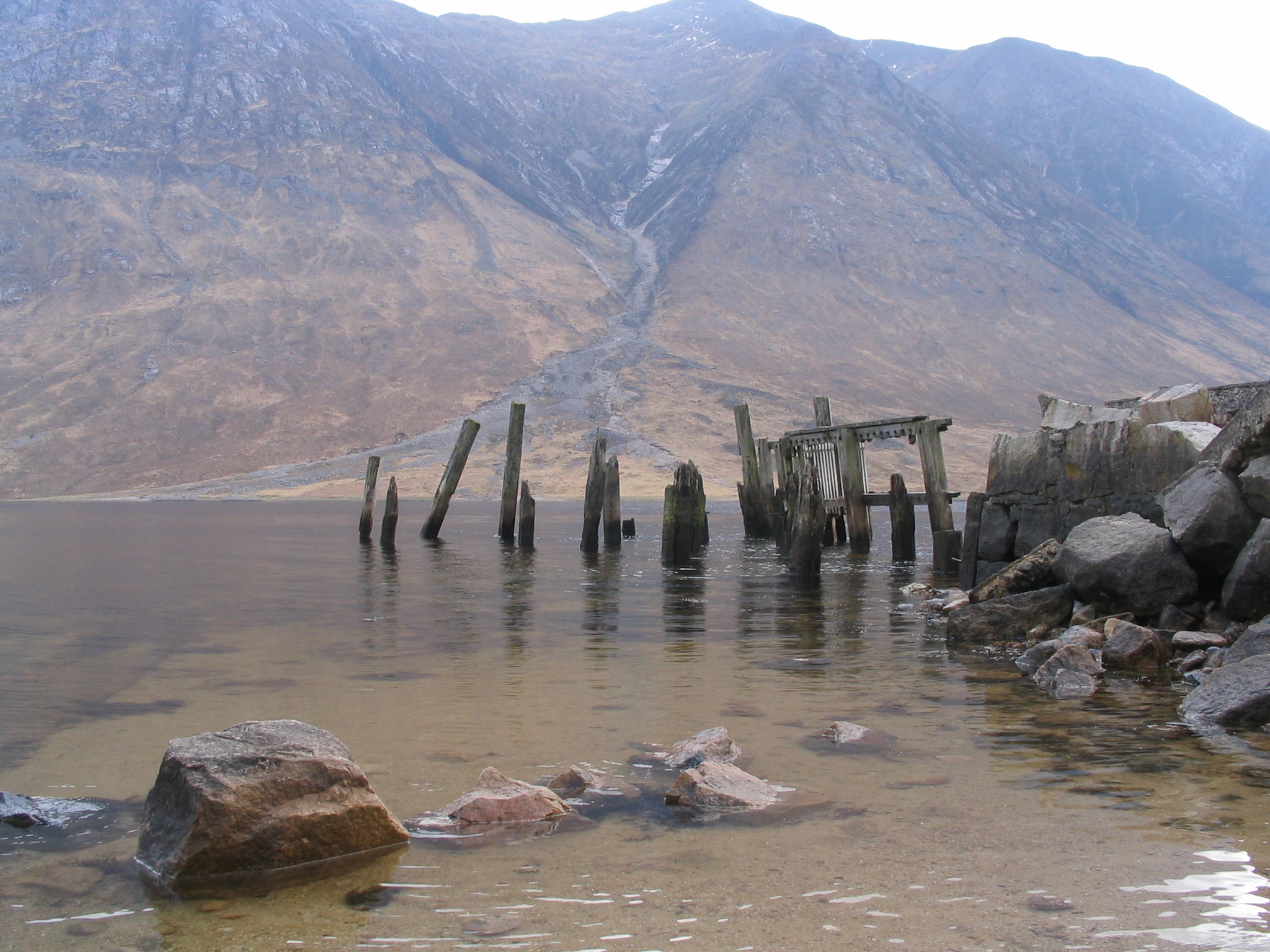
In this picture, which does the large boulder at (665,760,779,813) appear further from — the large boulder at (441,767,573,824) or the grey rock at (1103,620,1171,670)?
the grey rock at (1103,620,1171,670)

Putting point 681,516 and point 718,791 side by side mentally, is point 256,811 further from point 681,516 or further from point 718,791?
point 681,516

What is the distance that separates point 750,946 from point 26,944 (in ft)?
8.28

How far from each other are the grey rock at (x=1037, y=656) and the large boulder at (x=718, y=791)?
159 inches

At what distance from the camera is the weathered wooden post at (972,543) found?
1385 cm

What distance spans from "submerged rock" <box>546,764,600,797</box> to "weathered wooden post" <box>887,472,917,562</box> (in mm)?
15973

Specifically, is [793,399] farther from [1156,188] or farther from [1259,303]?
[1156,188]

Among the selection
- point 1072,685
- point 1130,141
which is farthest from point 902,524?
point 1130,141

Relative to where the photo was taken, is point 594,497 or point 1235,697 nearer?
point 1235,697

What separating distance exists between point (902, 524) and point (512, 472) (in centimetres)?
937

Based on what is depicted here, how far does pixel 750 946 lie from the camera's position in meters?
3.79

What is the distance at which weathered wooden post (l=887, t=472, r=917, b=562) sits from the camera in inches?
826

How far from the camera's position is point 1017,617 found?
10.2m

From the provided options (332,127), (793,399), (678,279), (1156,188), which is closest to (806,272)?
(678,279)

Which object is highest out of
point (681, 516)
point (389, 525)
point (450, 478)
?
point (450, 478)
